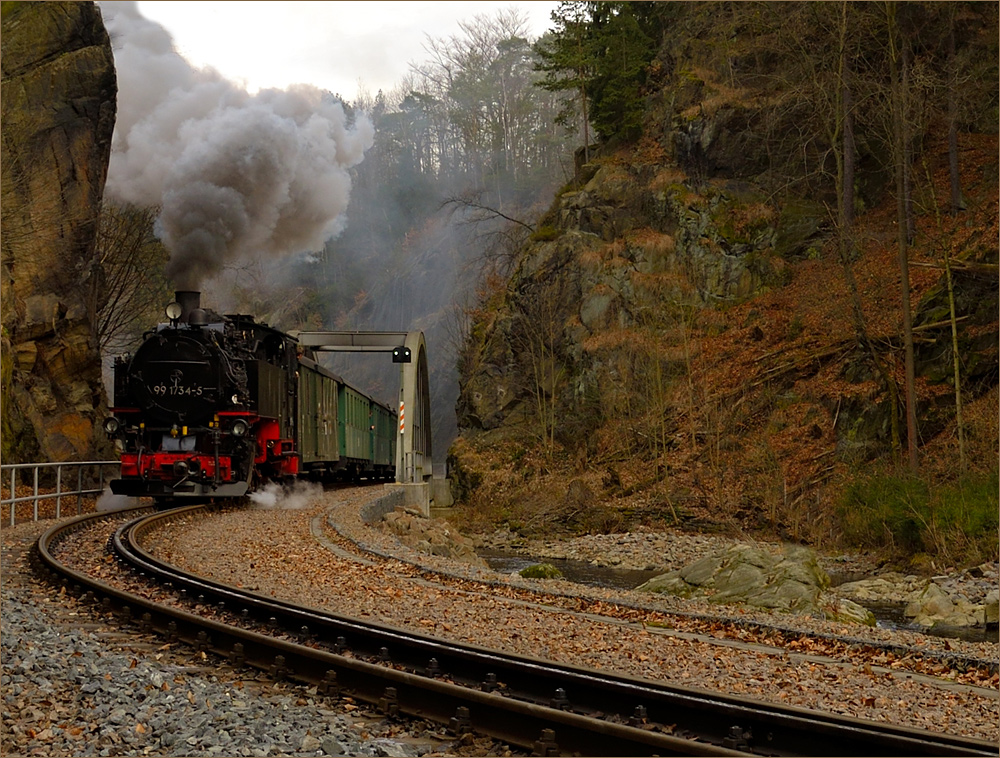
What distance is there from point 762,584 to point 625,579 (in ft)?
20.0

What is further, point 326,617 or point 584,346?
point 584,346

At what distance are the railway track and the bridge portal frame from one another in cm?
1932

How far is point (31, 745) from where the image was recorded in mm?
4980

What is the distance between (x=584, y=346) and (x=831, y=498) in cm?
1134

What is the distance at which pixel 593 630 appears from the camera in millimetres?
8656

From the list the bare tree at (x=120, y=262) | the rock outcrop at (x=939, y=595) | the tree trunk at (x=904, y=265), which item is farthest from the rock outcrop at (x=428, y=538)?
the bare tree at (x=120, y=262)

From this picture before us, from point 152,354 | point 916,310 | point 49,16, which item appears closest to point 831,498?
point 916,310

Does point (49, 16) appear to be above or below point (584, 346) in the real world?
above

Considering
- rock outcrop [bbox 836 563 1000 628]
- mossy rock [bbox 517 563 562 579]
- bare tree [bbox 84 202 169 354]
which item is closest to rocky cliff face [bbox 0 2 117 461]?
bare tree [bbox 84 202 169 354]

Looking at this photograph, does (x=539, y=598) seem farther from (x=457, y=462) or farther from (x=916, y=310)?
(x=457, y=462)

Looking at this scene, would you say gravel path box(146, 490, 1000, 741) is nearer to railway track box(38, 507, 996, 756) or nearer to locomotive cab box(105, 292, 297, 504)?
railway track box(38, 507, 996, 756)

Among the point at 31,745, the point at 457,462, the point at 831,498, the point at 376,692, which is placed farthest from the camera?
the point at 457,462

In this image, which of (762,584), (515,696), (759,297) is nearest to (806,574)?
(762,584)

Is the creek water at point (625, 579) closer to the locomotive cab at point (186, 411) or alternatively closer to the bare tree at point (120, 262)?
the locomotive cab at point (186, 411)
